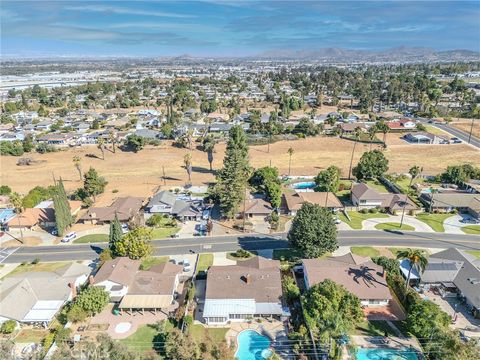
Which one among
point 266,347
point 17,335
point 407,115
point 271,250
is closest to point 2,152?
point 17,335

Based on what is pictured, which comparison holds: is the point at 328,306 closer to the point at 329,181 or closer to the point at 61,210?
the point at 329,181

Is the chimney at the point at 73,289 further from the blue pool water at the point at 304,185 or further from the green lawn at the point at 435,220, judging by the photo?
the green lawn at the point at 435,220

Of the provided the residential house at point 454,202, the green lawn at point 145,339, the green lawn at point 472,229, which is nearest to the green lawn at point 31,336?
the green lawn at point 145,339

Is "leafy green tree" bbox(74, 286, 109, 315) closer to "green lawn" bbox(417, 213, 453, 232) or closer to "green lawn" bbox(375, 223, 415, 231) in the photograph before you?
"green lawn" bbox(375, 223, 415, 231)


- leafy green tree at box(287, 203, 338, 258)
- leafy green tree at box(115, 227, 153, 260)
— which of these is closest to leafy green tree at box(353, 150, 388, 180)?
leafy green tree at box(287, 203, 338, 258)

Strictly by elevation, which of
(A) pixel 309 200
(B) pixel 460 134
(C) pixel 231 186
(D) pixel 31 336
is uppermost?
(B) pixel 460 134

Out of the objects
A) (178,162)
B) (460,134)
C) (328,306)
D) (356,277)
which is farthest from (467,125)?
(328,306)
